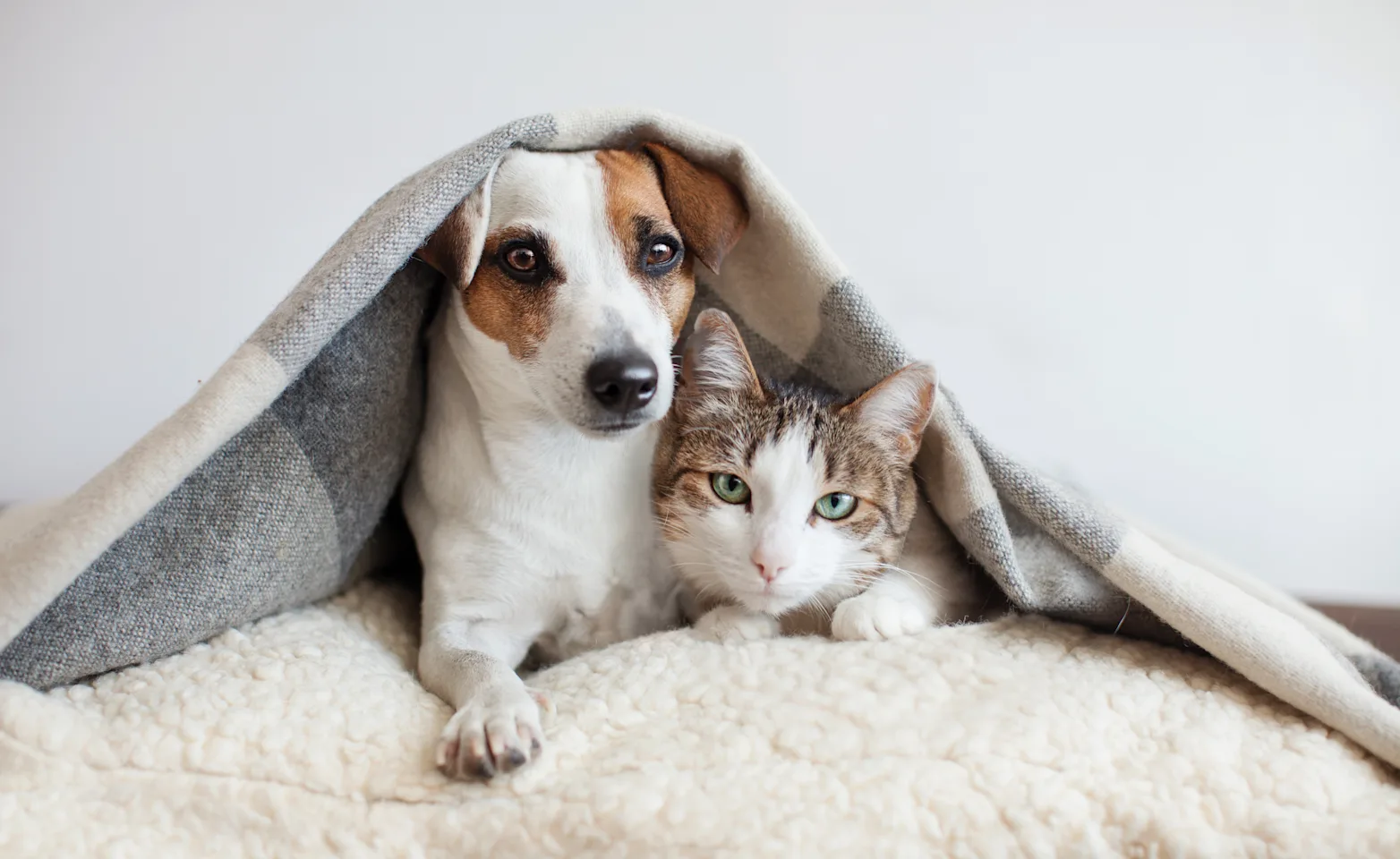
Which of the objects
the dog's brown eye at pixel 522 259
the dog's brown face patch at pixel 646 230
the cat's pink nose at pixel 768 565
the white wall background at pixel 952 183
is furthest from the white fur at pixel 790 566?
Result: the white wall background at pixel 952 183

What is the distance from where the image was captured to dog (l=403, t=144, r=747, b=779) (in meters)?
1.12

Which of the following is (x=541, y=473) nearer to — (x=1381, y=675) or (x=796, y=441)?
(x=796, y=441)

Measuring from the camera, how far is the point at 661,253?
123cm

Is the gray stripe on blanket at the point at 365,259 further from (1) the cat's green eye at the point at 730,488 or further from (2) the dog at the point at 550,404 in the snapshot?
(1) the cat's green eye at the point at 730,488

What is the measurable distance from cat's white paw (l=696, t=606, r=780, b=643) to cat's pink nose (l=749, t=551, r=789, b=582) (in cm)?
10

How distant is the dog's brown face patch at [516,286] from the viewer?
3.80 ft

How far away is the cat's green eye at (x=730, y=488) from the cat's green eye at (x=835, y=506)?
0.32ft

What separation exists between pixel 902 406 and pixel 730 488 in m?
0.25

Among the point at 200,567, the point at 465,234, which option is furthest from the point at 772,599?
the point at 200,567

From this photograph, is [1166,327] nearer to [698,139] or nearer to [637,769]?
[698,139]

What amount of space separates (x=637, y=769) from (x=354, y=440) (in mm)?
634

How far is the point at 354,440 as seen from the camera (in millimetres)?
1297

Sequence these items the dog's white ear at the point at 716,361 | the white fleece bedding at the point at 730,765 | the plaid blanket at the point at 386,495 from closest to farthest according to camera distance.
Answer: the white fleece bedding at the point at 730,765
the plaid blanket at the point at 386,495
the dog's white ear at the point at 716,361

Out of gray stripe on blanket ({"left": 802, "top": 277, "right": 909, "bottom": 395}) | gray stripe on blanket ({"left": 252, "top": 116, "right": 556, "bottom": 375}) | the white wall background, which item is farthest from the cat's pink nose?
the white wall background
